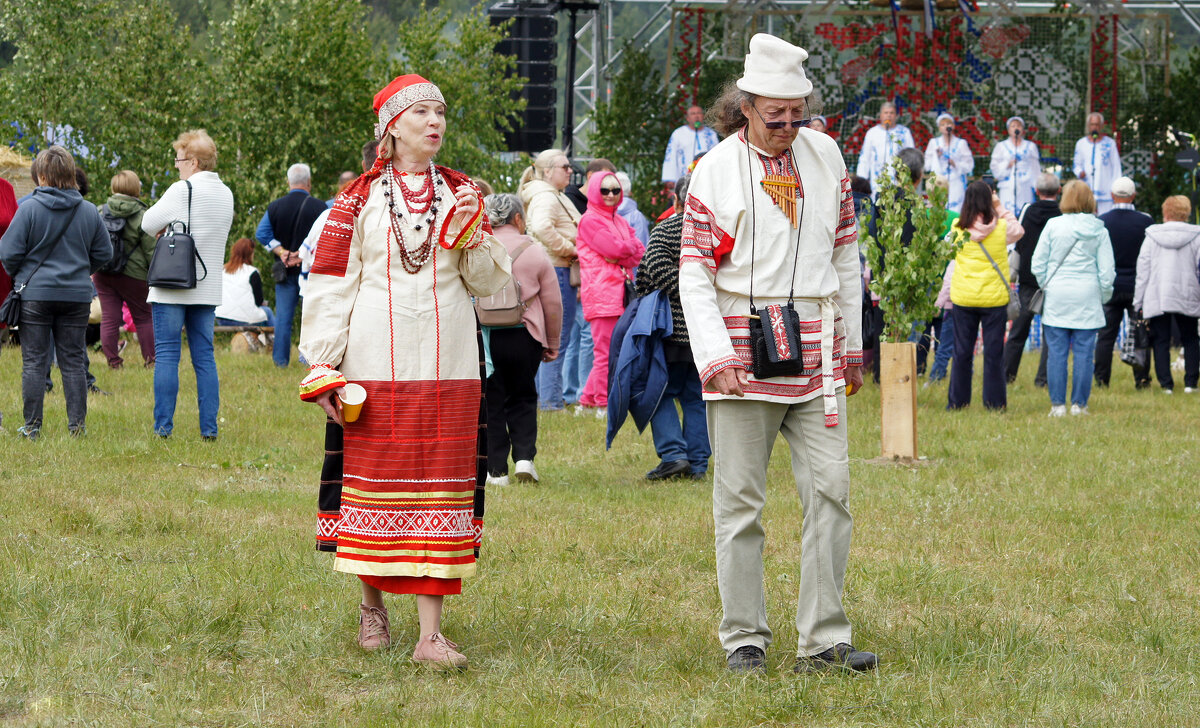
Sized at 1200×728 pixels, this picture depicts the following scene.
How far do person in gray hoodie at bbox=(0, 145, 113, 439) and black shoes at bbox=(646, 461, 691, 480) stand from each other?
153 inches

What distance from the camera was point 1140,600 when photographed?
600 cm

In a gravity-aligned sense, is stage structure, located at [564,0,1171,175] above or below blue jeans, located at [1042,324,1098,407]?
above

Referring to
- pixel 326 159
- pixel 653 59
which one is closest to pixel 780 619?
pixel 326 159

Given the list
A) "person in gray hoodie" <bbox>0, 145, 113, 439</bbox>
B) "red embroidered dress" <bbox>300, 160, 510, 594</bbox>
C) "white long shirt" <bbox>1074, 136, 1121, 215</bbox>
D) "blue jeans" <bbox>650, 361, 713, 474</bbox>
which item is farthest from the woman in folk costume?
"white long shirt" <bbox>1074, 136, 1121, 215</bbox>

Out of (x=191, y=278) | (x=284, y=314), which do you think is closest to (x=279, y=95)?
(x=284, y=314)

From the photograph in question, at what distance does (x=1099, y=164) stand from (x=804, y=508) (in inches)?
729

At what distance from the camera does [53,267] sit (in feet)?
30.7

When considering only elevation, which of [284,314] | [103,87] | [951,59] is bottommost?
[284,314]

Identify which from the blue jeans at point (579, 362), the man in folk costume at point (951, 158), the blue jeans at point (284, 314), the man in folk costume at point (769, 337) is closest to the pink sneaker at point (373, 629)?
the man in folk costume at point (769, 337)

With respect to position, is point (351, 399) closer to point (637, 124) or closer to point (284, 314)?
point (284, 314)

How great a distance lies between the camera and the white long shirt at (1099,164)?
854 inches

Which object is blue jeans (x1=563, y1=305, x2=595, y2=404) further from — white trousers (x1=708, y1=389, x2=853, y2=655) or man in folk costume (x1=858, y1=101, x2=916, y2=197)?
man in folk costume (x1=858, y1=101, x2=916, y2=197)

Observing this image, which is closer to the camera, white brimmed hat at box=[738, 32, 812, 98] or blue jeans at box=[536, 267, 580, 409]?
white brimmed hat at box=[738, 32, 812, 98]

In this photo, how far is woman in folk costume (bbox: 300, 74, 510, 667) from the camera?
484 centimetres
